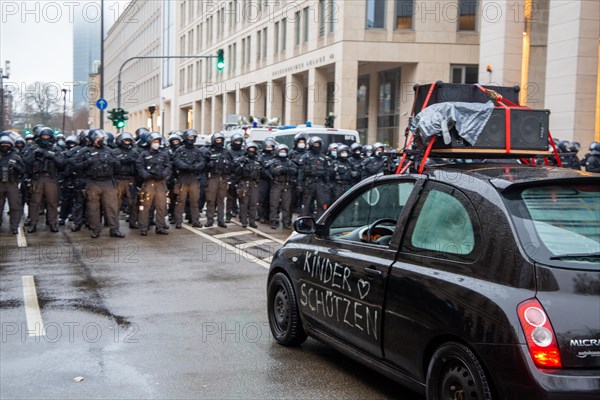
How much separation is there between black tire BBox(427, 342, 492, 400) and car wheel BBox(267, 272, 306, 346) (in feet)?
6.95

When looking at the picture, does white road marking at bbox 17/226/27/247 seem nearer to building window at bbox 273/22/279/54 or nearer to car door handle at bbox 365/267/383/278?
car door handle at bbox 365/267/383/278

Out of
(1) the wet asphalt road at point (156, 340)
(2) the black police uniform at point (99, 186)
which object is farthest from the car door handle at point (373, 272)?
(2) the black police uniform at point (99, 186)

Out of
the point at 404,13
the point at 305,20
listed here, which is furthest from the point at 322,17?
the point at 404,13

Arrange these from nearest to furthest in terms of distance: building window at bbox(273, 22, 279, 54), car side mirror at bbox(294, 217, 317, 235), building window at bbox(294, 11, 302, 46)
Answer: car side mirror at bbox(294, 217, 317, 235)
building window at bbox(294, 11, 302, 46)
building window at bbox(273, 22, 279, 54)

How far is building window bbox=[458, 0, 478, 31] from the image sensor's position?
3750cm

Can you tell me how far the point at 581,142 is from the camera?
23.4 meters

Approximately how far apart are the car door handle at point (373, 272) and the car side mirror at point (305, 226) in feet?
3.55

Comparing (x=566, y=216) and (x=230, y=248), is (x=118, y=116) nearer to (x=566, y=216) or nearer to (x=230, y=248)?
(x=230, y=248)

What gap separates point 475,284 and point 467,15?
36.0m

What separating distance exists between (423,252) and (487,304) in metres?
0.82

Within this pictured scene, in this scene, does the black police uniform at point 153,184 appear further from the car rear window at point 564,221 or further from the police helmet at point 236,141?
the car rear window at point 564,221

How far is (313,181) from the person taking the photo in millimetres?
16641

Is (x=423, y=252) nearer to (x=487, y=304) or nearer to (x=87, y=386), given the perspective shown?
(x=487, y=304)

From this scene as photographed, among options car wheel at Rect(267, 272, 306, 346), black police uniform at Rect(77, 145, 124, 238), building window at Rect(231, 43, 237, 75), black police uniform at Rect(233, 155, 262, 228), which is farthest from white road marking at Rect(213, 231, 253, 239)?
building window at Rect(231, 43, 237, 75)
